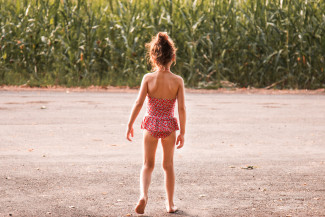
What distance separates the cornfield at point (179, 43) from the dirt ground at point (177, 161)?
4.09 m

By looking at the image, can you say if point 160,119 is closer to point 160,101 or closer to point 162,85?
point 160,101

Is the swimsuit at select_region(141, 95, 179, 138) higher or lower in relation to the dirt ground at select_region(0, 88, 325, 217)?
higher

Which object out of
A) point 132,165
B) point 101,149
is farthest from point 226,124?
point 132,165

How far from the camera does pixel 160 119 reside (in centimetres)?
545

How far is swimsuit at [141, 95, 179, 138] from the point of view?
543 cm

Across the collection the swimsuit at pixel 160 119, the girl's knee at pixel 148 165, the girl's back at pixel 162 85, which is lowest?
the girl's knee at pixel 148 165

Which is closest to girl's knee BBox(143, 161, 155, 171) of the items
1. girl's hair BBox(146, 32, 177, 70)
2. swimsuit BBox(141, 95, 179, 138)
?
swimsuit BBox(141, 95, 179, 138)

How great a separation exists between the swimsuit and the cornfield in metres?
12.9

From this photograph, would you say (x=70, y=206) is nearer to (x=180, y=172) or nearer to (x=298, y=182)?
(x=180, y=172)

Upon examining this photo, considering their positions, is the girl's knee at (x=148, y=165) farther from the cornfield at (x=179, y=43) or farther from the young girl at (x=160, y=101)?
the cornfield at (x=179, y=43)

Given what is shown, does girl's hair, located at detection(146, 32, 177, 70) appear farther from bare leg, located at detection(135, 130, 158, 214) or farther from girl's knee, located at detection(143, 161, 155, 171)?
girl's knee, located at detection(143, 161, 155, 171)

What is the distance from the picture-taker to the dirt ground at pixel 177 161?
5.91 metres

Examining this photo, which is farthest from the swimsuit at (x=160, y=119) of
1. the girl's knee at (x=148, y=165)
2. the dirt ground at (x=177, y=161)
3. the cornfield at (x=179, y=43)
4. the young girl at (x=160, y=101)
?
the cornfield at (x=179, y=43)

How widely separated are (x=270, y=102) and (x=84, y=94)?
4455 millimetres
